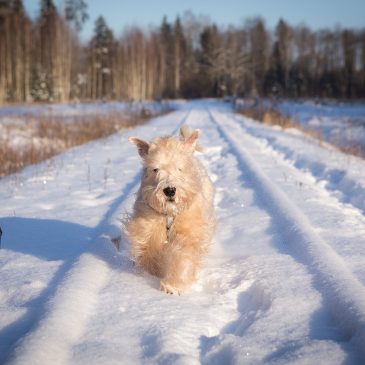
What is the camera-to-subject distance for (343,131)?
19734mm

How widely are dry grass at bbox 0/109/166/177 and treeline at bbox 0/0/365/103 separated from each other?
27.0 m

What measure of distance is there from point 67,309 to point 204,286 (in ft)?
4.21

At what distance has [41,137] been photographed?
15711mm

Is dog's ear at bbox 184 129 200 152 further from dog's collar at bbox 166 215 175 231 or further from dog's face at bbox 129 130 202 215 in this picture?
dog's collar at bbox 166 215 175 231

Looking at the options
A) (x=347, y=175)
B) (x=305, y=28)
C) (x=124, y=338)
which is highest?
(x=305, y=28)

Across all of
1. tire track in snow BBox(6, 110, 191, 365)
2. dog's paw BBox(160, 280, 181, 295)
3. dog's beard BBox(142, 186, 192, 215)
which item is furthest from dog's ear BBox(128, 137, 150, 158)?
dog's paw BBox(160, 280, 181, 295)

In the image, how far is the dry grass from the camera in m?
10.7

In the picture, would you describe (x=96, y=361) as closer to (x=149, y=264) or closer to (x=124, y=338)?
(x=124, y=338)

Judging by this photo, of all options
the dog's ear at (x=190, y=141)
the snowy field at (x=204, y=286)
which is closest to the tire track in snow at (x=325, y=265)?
the snowy field at (x=204, y=286)

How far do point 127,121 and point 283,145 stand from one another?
13121mm

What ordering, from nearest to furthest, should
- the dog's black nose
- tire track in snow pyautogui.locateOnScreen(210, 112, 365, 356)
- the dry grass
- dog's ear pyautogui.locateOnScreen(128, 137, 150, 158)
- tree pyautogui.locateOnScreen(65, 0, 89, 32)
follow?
tire track in snow pyautogui.locateOnScreen(210, 112, 365, 356)
the dog's black nose
dog's ear pyautogui.locateOnScreen(128, 137, 150, 158)
the dry grass
tree pyautogui.locateOnScreen(65, 0, 89, 32)

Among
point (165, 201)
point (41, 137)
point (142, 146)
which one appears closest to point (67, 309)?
point (165, 201)

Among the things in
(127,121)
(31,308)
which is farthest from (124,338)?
(127,121)

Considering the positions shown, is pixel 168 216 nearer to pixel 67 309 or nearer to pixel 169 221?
pixel 169 221
